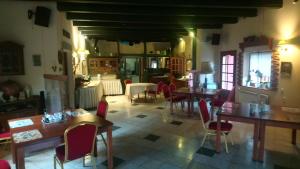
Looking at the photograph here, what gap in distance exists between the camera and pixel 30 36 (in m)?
4.43

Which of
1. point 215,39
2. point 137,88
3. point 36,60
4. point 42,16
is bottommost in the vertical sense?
point 137,88

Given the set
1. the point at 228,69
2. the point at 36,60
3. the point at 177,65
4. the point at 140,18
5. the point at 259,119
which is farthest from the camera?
the point at 177,65

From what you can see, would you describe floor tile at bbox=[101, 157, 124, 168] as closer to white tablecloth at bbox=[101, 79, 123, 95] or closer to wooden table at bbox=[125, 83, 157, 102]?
wooden table at bbox=[125, 83, 157, 102]

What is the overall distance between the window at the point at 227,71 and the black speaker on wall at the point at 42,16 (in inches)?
214

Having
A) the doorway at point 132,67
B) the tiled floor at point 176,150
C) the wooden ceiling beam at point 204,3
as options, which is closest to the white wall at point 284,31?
the wooden ceiling beam at point 204,3

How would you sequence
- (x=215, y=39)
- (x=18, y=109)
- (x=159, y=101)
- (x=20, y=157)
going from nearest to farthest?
(x=20, y=157), (x=18, y=109), (x=215, y=39), (x=159, y=101)

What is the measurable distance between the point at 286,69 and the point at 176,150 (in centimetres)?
328

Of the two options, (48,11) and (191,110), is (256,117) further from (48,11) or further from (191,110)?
(48,11)

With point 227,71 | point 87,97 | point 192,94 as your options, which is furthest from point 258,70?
point 87,97

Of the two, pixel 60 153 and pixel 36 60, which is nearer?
pixel 60 153

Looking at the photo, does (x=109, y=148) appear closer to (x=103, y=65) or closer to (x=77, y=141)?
(x=77, y=141)

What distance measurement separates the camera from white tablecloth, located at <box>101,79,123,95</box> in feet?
30.3

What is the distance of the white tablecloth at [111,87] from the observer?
923 centimetres

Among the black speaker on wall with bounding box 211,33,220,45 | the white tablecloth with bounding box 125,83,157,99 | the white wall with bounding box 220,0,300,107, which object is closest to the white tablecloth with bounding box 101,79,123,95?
the white tablecloth with bounding box 125,83,157,99
